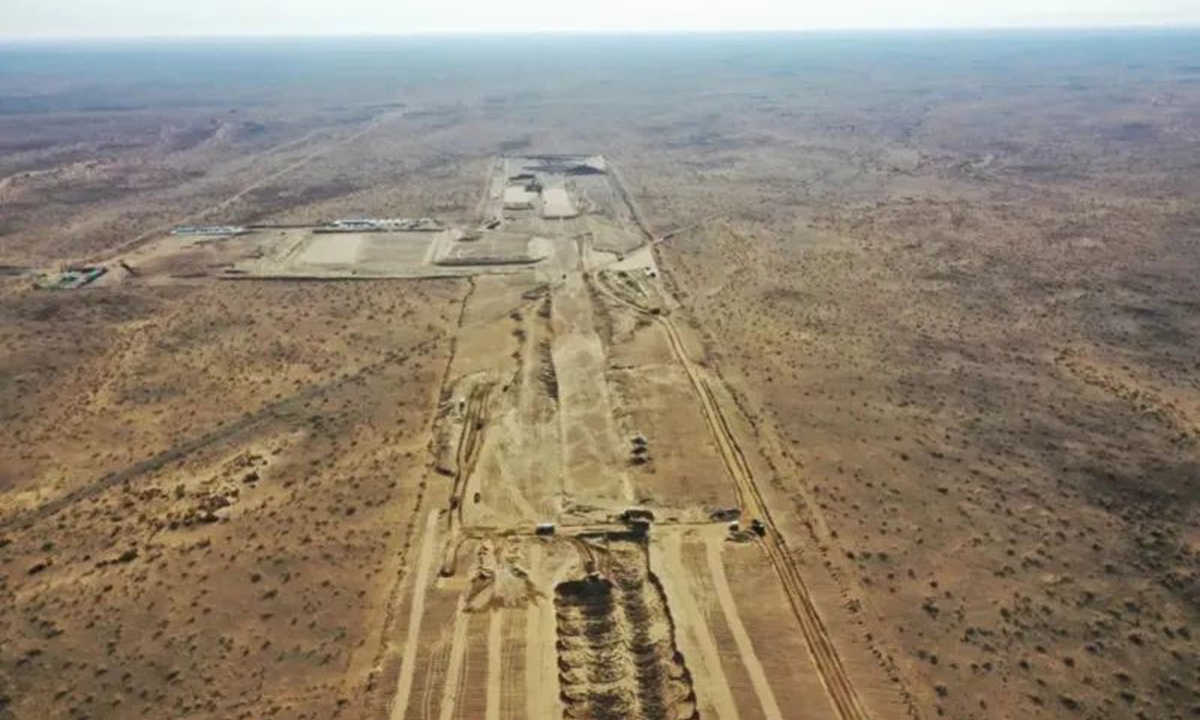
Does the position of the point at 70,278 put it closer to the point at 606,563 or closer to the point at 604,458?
the point at 604,458

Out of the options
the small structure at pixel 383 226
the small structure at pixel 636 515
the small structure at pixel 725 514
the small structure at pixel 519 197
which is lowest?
the small structure at pixel 725 514

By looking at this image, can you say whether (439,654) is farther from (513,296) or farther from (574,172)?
(574,172)

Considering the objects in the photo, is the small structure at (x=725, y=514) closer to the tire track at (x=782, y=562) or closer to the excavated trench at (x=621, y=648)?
the tire track at (x=782, y=562)

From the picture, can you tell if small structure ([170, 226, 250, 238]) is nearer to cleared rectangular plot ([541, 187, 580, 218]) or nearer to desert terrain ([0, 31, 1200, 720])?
desert terrain ([0, 31, 1200, 720])

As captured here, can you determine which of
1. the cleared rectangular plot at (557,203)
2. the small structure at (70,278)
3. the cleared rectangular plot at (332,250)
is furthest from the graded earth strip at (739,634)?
the cleared rectangular plot at (557,203)

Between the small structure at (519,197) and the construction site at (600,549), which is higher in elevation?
the small structure at (519,197)

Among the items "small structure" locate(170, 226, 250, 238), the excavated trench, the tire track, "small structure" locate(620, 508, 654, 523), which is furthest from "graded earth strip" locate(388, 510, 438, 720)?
"small structure" locate(170, 226, 250, 238)

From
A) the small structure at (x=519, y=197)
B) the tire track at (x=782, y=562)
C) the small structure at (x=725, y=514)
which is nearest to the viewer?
the tire track at (x=782, y=562)

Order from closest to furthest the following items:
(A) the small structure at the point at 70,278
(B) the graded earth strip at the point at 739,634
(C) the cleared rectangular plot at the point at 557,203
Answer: (B) the graded earth strip at the point at 739,634
(A) the small structure at the point at 70,278
(C) the cleared rectangular plot at the point at 557,203
